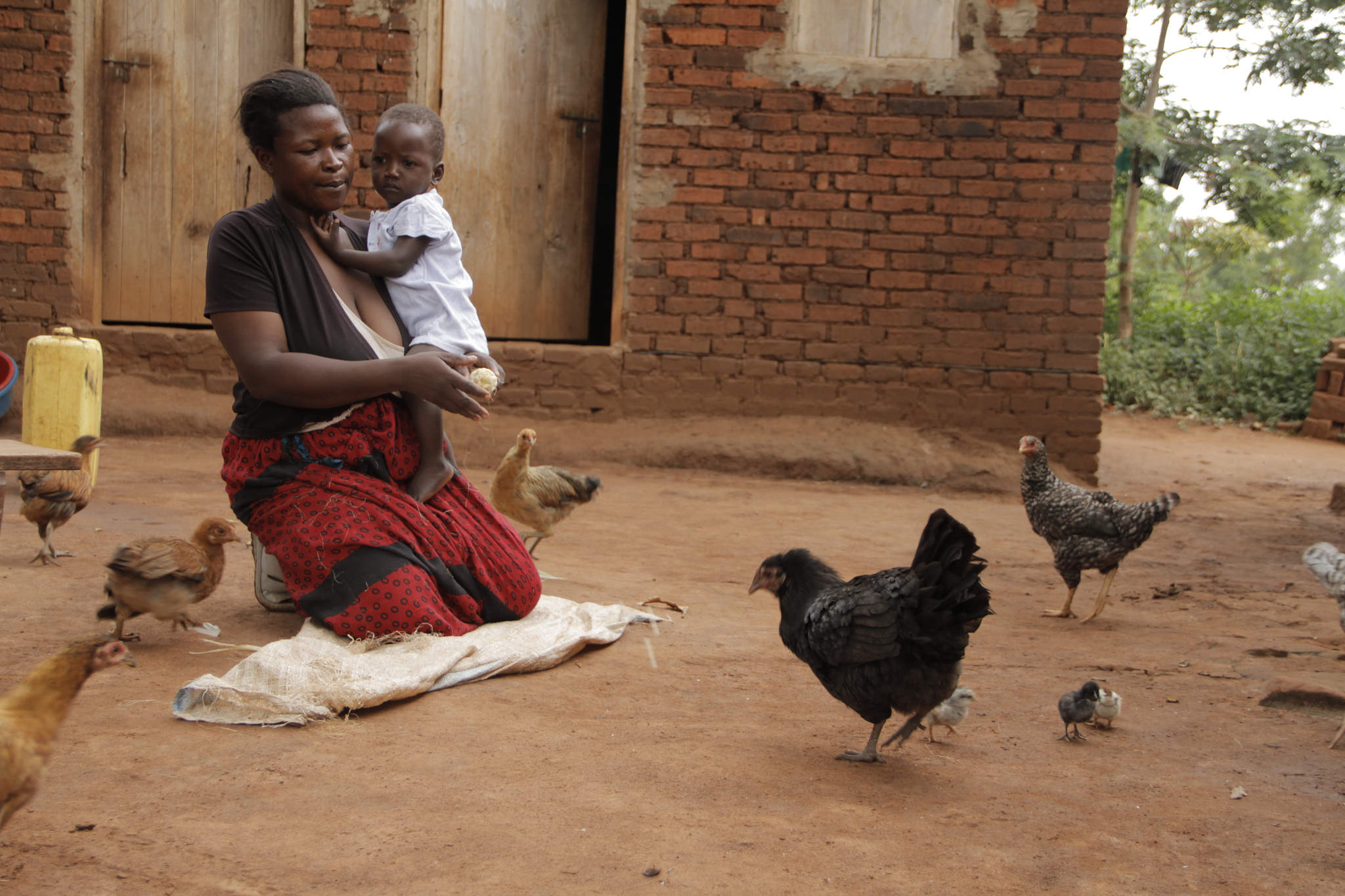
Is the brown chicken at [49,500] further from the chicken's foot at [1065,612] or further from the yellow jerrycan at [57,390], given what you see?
the chicken's foot at [1065,612]

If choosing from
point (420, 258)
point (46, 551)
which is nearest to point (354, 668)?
point (420, 258)

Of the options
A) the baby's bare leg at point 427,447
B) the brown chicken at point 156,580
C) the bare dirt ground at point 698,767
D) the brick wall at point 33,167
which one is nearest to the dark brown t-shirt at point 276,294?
the baby's bare leg at point 427,447

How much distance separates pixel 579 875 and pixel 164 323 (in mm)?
8106

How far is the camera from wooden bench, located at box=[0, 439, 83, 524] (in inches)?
116

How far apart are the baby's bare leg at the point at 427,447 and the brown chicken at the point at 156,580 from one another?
792 millimetres

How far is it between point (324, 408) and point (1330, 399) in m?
13.9

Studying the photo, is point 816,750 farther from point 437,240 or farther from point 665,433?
point 665,433

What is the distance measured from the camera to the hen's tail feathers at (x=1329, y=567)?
13.1 feet

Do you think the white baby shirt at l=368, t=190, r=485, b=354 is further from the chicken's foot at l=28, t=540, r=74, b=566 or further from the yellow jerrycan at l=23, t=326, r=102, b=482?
the yellow jerrycan at l=23, t=326, r=102, b=482

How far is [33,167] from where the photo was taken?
8352 millimetres

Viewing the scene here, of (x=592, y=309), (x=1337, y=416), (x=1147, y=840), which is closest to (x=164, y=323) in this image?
(x=592, y=309)

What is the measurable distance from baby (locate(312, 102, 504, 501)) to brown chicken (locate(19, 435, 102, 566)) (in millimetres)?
1848

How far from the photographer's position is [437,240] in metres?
4.27

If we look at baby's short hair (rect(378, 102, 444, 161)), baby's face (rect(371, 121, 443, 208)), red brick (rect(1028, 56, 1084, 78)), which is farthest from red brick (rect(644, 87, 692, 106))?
baby's face (rect(371, 121, 443, 208))
